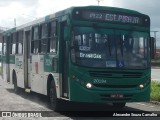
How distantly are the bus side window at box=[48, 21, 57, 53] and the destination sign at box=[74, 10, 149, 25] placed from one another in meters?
1.61

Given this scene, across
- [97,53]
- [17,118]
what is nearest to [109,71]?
[97,53]

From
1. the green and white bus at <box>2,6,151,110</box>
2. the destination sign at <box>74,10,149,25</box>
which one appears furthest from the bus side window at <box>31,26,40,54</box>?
the destination sign at <box>74,10,149,25</box>

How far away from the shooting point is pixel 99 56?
11766mm

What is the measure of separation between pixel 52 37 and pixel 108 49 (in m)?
2.43

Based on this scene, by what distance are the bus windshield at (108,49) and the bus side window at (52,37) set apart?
1.64m

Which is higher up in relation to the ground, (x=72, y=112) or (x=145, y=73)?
(x=145, y=73)

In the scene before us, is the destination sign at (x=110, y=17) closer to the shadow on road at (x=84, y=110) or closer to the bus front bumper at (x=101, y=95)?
the bus front bumper at (x=101, y=95)

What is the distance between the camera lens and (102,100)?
463 inches

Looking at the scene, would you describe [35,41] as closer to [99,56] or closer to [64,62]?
[64,62]

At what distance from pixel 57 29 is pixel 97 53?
1.95 meters

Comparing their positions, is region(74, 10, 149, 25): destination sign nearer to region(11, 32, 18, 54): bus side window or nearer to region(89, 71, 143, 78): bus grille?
region(89, 71, 143, 78): bus grille

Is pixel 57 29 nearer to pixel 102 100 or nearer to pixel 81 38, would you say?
pixel 81 38

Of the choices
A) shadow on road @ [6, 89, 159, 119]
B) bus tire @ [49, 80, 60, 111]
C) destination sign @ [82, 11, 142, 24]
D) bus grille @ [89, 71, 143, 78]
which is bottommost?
shadow on road @ [6, 89, 159, 119]

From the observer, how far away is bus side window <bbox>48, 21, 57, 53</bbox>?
13.3 metres
